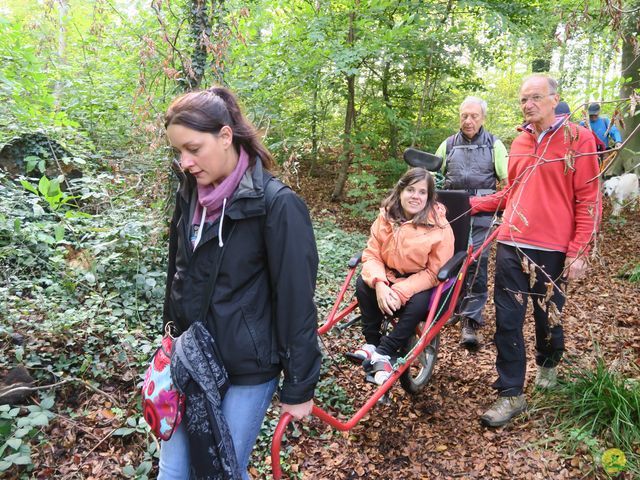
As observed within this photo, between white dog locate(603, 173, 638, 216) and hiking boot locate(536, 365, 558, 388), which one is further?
white dog locate(603, 173, 638, 216)

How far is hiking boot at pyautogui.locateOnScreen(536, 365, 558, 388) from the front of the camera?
3.49 meters

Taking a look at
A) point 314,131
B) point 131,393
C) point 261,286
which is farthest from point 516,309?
point 314,131

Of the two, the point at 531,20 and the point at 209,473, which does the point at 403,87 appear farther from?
the point at 209,473

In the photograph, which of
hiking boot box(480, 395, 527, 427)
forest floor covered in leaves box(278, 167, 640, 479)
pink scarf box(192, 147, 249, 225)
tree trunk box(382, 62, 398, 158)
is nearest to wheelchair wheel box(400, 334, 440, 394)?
forest floor covered in leaves box(278, 167, 640, 479)

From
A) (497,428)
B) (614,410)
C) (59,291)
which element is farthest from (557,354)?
(59,291)

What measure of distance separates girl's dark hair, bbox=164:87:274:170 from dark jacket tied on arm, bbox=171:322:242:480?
74cm

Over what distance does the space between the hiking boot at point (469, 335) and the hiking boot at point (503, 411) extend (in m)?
1.20

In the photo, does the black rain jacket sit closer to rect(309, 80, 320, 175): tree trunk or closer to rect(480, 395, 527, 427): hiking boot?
rect(480, 395, 527, 427): hiking boot

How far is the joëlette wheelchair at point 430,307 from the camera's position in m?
2.87

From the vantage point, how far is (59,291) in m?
3.53

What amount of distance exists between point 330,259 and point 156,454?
410cm

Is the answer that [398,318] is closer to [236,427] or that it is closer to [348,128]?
Answer: [236,427]

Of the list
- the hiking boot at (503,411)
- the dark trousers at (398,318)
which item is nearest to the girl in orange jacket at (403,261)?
the dark trousers at (398,318)

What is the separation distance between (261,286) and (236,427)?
1.95ft
